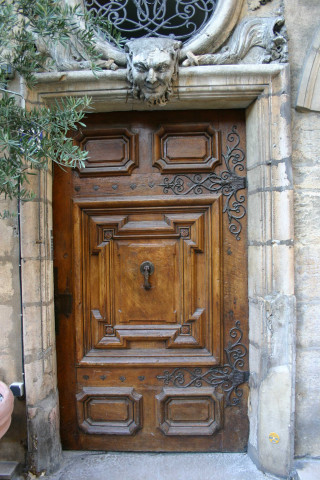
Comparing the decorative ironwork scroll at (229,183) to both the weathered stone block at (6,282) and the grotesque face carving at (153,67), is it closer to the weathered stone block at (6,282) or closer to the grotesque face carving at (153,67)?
the grotesque face carving at (153,67)

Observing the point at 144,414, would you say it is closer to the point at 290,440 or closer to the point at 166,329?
the point at 166,329

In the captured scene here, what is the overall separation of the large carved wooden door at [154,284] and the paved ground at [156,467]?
0.24ft

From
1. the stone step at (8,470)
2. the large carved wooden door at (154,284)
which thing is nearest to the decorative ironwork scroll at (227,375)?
the large carved wooden door at (154,284)

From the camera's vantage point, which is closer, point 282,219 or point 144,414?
point 282,219

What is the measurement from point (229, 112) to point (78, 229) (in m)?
1.34

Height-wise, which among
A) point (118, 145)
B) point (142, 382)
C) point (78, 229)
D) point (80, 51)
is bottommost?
point (142, 382)

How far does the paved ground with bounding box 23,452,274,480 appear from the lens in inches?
92.0

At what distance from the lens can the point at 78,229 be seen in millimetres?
2566

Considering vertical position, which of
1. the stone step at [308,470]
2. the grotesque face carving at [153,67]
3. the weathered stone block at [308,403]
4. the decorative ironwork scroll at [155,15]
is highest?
the decorative ironwork scroll at [155,15]

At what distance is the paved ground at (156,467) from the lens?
2.34m

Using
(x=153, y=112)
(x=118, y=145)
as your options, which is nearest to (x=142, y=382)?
(x=118, y=145)

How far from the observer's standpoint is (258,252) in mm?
2387

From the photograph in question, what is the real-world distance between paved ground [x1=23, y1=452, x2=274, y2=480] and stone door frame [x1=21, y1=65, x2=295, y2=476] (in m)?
0.12

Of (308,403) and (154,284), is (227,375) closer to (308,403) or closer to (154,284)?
(308,403)
